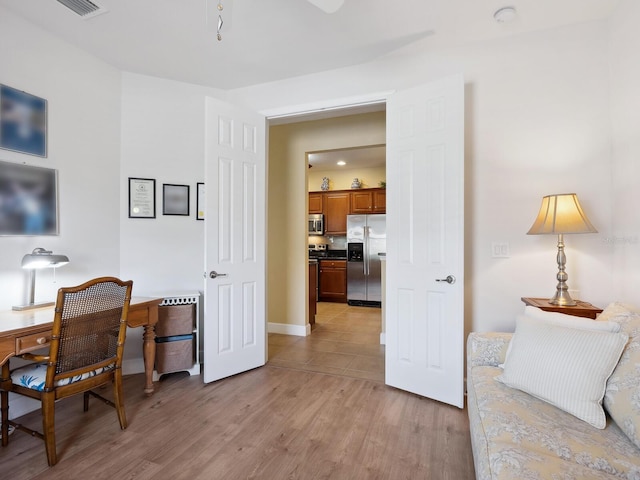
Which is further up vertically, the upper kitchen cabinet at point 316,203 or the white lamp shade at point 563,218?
the upper kitchen cabinet at point 316,203

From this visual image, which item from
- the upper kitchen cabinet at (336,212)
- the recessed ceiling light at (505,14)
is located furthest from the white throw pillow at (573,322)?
the upper kitchen cabinet at (336,212)

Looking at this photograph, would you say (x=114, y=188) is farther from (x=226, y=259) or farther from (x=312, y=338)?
(x=312, y=338)

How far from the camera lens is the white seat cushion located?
1.75 metres

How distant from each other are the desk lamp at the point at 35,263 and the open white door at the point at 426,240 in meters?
2.37

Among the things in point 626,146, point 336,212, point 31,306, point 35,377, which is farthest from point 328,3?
point 336,212

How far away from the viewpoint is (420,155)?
252 centimetres

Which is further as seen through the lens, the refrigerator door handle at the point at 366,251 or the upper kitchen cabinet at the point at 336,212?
the upper kitchen cabinet at the point at 336,212

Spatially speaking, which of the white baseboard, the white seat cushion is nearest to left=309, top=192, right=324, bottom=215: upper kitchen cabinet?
the white baseboard

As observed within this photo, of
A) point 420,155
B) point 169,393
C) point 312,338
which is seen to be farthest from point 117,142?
point 312,338

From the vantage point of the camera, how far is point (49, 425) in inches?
67.3

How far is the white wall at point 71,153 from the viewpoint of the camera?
2223 mm

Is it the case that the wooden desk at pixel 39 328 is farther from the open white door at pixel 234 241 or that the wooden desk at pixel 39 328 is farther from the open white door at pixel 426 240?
the open white door at pixel 426 240

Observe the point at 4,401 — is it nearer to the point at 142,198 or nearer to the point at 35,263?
the point at 35,263

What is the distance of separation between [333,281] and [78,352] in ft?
16.7
